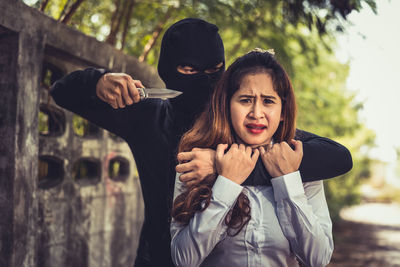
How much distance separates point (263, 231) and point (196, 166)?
1.40 ft

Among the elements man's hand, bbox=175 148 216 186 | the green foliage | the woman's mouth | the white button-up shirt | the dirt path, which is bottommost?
the dirt path

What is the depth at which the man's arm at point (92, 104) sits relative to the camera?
2516 millimetres

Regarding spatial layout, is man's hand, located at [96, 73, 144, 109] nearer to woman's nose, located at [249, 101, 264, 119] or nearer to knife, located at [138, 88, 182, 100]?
knife, located at [138, 88, 182, 100]

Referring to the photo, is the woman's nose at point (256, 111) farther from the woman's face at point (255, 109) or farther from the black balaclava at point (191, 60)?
the black balaclava at point (191, 60)

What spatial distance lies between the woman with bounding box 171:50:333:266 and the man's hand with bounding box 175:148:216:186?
0.15 ft

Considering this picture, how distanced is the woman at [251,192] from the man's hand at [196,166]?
46 mm

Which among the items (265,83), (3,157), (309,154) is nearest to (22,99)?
(3,157)

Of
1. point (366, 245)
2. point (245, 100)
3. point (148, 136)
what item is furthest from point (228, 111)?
point (366, 245)

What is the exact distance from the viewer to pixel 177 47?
101 inches

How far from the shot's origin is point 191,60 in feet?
8.24

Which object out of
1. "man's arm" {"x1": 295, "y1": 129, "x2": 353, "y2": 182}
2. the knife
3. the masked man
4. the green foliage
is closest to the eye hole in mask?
the masked man

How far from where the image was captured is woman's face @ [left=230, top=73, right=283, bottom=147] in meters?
2.11

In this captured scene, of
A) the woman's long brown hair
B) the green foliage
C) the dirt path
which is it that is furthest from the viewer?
the dirt path

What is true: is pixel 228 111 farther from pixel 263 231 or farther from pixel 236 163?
pixel 263 231
